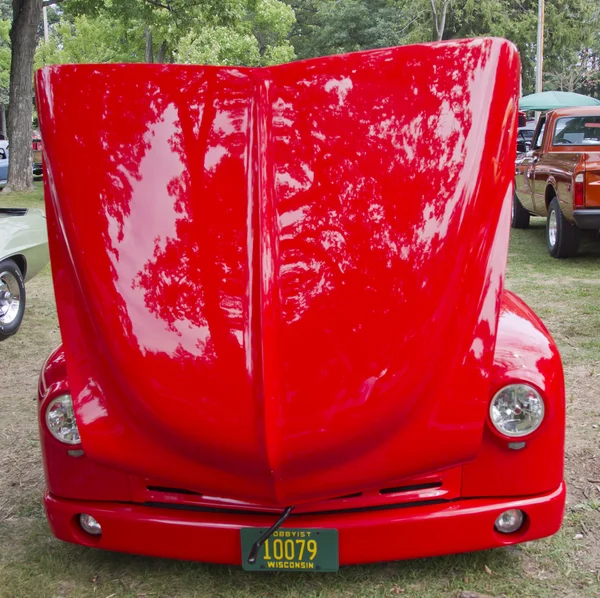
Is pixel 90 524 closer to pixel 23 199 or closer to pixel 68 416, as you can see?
pixel 68 416

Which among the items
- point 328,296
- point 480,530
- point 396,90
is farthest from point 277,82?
point 480,530

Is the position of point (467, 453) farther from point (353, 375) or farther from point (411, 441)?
point (353, 375)

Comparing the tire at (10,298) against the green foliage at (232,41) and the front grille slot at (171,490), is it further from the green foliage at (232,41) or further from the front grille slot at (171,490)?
the green foliage at (232,41)

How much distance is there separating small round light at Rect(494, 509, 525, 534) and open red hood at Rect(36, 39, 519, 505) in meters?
0.35

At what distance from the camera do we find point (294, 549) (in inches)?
93.3

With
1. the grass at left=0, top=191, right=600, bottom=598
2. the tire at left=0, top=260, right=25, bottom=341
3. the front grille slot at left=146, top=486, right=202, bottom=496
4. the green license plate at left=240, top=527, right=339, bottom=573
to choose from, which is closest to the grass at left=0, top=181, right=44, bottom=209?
the tire at left=0, top=260, right=25, bottom=341

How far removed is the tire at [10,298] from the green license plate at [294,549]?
13.9 ft

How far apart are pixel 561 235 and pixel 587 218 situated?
81 centimetres

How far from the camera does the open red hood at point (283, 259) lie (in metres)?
2.22

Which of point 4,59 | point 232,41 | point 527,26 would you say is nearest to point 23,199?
point 232,41

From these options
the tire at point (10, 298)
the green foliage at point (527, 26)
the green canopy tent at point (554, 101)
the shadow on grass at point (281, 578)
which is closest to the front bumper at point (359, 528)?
the shadow on grass at point (281, 578)

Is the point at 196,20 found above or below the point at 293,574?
above

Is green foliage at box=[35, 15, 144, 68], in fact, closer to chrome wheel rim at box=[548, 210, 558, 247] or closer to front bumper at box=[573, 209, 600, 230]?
chrome wheel rim at box=[548, 210, 558, 247]

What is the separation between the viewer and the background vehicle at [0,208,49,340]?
5.99 metres
